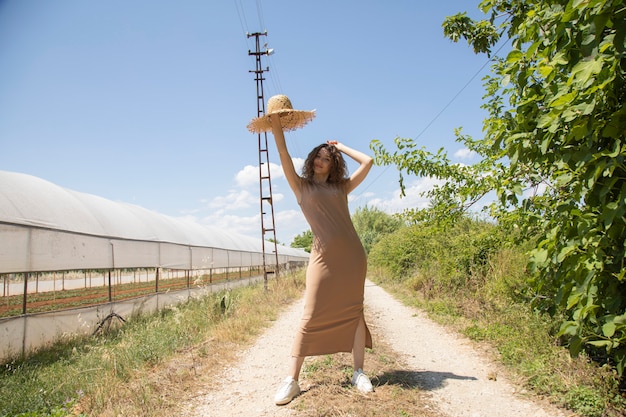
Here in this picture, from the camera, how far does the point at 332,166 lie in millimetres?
3428

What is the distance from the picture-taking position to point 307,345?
3.13 meters

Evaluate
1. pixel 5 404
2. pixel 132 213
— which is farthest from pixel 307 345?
pixel 132 213

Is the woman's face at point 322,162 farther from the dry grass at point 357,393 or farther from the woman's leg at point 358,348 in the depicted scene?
the dry grass at point 357,393

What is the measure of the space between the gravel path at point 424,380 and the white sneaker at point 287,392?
56 millimetres

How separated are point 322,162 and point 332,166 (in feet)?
0.34

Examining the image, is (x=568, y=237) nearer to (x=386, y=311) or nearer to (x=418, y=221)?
(x=418, y=221)

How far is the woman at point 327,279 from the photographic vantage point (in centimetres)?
314

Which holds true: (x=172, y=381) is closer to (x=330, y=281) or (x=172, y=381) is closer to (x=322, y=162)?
(x=330, y=281)

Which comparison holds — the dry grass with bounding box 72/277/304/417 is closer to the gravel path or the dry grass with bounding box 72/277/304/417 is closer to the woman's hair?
the gravel path

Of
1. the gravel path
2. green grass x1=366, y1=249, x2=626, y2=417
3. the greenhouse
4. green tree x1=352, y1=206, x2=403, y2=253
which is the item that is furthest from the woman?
green tree x1=352, y1=206, x2=403, y2=253

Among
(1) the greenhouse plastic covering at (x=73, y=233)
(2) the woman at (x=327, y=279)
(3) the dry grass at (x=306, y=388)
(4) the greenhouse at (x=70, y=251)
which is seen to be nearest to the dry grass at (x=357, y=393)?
(3) the dry grass at (x=306, y=388)

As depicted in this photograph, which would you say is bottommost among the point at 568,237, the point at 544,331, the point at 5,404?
the point at 5,404

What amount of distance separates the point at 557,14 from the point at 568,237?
117cm

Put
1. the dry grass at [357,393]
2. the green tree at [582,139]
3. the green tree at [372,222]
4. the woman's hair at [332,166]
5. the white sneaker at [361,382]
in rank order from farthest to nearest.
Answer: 1. the green tree at [372,222]
2. the woman's hair at [332,166]
3. the white sneaker at [361,382]
4. the dry grass at [357,393]
5. the green tree at [582,139]
